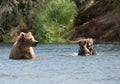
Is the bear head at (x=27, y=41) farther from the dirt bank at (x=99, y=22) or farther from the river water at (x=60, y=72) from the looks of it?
the dirt bank at (x=99, y=22)

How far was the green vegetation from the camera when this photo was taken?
204 ft

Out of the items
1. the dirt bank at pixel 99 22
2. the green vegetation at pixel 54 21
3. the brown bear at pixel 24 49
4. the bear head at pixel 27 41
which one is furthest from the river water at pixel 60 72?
the green vegetation at pixel 54 21

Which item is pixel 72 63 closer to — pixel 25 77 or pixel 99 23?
pixel 25 77

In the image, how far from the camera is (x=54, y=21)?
65625mm

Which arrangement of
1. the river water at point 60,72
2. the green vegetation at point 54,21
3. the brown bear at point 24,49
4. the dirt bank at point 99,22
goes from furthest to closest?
A: the green vegetation at point 54,21
the dirt bank at point 99,22
the brown bear at point 24,49
the river water at point 60,72

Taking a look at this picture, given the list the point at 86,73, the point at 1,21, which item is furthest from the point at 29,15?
the point at 86,73

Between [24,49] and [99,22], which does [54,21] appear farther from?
[24,49]

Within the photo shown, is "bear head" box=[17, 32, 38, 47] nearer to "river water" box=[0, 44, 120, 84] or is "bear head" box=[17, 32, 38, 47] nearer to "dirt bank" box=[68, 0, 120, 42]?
"river water" box=[0, 44, 120, 84]

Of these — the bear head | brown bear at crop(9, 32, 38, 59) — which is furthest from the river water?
the bear head

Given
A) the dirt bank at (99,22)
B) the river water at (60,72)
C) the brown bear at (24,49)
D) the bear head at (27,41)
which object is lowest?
the river water at (60,72)

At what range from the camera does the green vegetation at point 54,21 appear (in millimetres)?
62031

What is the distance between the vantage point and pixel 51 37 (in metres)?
62.2

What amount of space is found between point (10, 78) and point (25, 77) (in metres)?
0.57

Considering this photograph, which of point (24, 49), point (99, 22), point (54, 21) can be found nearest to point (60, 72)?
point (24, 49)
